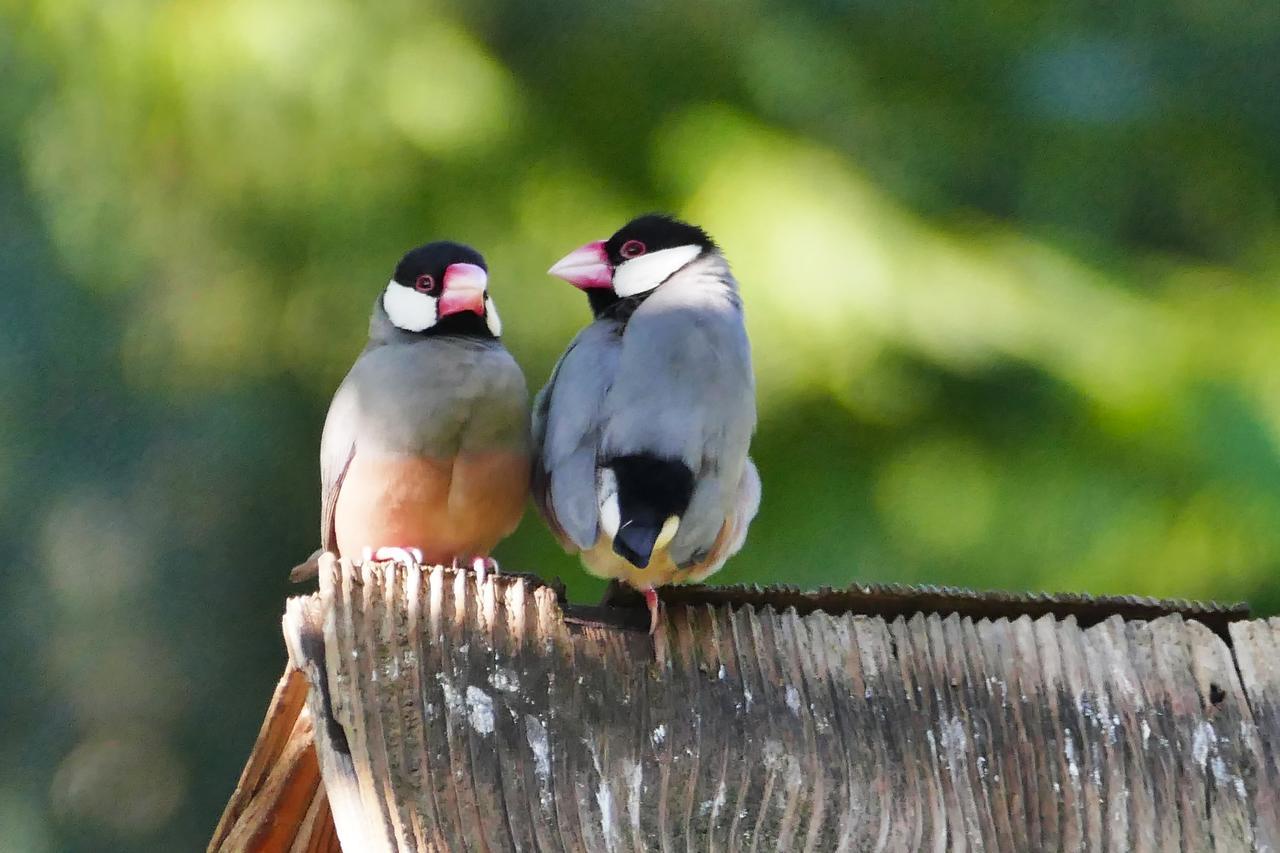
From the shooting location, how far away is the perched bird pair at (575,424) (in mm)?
2143

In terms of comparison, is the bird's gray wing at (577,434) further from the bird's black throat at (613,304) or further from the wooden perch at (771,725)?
the wooden perch at (771,725)

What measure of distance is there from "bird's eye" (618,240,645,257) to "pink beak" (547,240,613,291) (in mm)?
33

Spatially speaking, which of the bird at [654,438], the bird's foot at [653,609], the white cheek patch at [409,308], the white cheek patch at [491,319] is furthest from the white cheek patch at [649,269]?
the bird's foot at [653,609]

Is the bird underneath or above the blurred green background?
above

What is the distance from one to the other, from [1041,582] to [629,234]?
156cm

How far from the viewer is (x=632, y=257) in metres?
2.77

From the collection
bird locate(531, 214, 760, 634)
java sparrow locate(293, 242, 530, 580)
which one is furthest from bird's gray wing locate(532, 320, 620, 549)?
java sparrow locate(293, 242, 530, 580)

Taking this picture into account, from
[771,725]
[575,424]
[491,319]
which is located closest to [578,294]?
[491,319]

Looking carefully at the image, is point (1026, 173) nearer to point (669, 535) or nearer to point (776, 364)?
point (776, 364)

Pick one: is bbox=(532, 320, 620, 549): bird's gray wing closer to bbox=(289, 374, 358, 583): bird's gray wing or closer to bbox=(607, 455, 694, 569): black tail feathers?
bbox=(607, 455, 694, 569): black tail feathers

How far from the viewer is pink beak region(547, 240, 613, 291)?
2746 mm

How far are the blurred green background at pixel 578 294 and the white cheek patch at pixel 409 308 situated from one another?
97 cm

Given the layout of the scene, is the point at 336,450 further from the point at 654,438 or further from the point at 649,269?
the point at 654,438

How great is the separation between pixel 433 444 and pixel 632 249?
54 centimetres
